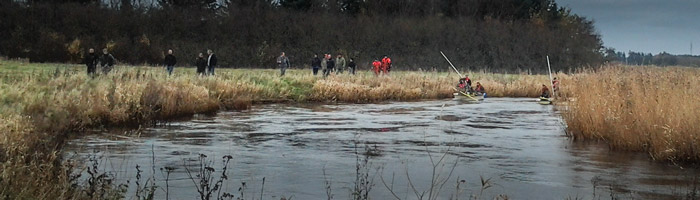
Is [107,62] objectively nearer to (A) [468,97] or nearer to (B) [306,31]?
(A) [468,97]

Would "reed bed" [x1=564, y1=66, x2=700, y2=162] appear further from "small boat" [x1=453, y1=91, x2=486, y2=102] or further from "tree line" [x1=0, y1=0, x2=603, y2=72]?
"tree line" [x1=0, y1=0, x2=603, y2=72]

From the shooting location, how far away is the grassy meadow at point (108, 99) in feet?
31.8

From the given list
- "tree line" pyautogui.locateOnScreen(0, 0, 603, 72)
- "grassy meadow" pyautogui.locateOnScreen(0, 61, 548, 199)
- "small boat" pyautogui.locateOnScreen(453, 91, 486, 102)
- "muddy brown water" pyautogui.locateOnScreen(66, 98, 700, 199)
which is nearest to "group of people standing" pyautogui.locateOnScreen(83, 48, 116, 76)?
"grassy meadow" pyautogui.locateOnScreen(0, 61, 548, 199)

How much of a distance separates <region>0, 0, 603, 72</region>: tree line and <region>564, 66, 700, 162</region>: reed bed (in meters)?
35.5

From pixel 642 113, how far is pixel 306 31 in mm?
59033

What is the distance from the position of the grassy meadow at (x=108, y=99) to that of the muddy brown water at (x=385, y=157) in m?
0.89

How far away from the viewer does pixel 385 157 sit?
15.3 m

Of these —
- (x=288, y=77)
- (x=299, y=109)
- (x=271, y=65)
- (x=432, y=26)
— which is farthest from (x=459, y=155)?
(x=432, y=26)

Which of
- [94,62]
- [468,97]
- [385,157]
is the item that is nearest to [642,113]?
[385,157]

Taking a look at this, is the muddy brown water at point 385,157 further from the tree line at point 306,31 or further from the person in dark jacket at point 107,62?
the tree line at point 306,31

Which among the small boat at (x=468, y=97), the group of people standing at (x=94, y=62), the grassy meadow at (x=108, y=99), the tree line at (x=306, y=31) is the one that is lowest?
the small boat at (x=468, y=97)

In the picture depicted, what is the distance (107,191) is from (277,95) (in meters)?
25.2

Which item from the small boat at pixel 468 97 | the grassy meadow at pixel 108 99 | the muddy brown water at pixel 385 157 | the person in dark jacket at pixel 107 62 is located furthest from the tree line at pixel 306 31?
the muddy brown water at pixel 385 157

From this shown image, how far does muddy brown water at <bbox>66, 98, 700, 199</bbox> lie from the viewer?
11.7 m
